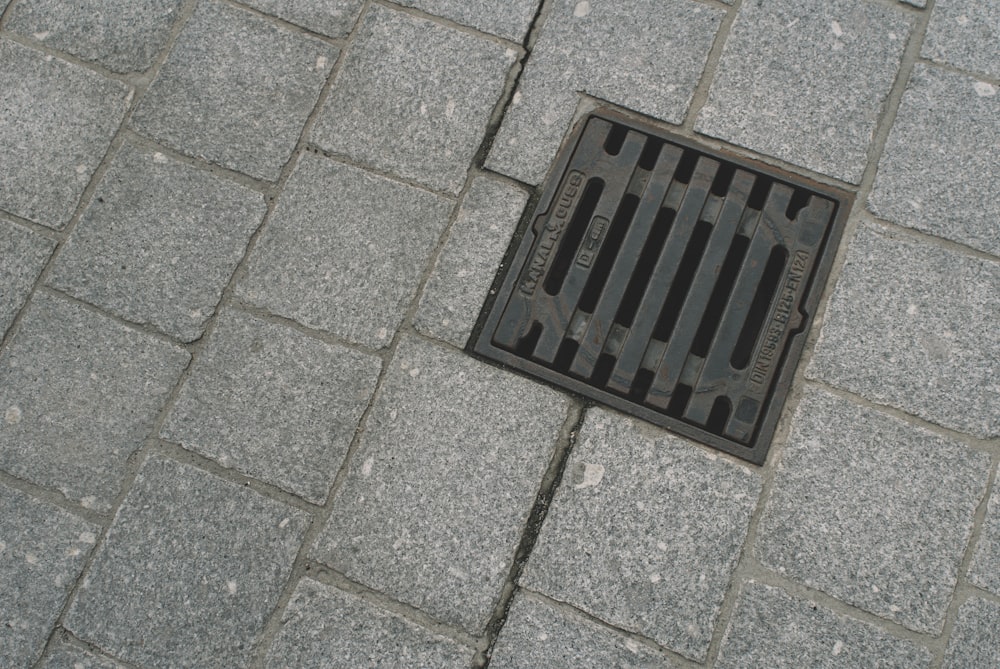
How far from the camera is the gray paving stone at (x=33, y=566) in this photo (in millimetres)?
1799

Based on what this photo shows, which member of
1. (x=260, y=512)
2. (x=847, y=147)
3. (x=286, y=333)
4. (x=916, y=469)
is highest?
(x=847, y=147)

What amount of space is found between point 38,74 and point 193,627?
156cm

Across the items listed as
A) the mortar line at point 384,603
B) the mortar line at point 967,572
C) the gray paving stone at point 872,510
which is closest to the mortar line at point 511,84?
the gray paving stone at point 872,510

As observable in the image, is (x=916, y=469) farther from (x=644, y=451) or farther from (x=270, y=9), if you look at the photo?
(x=270, y=9)

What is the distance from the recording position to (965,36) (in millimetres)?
2133

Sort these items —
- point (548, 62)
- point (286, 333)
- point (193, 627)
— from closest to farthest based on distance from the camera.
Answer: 1. point (193, 627)
2. point (286, 333)
3. point (548, 62)

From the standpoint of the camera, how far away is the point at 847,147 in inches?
81.3

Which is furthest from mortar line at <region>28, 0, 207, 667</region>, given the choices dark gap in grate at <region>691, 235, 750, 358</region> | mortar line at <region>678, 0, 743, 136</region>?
mortar line at <region>678, 0, 743, 136</region>

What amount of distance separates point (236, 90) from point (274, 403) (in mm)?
892

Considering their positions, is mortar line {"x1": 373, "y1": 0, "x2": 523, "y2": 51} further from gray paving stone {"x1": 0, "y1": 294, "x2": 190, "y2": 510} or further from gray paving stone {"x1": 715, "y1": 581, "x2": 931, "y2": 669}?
gray paving stone {"x1": 715, "y1": 581, "x2": 931, "y2": 669}

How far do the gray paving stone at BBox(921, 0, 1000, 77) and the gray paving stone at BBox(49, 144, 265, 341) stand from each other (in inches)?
75.0

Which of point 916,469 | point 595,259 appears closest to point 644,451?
point 595,259

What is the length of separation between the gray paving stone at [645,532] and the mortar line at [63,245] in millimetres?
1000

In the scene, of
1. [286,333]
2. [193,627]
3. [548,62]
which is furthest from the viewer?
[548,62]
